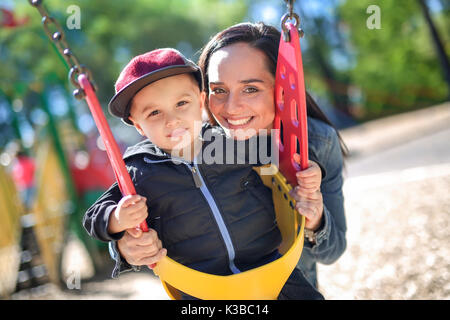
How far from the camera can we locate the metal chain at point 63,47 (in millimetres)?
1130

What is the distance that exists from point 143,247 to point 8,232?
12.4 feet

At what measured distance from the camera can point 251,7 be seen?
19.8 meters

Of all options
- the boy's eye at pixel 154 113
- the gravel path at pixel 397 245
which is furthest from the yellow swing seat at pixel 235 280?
the gravel path at pixel 397 245

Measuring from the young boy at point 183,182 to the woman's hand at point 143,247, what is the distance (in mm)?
153

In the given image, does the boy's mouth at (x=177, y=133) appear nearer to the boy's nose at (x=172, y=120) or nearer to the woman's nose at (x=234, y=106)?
the boy's nose at (x=172, y=120)

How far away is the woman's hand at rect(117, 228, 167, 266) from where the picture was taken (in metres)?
Answer: 1.31

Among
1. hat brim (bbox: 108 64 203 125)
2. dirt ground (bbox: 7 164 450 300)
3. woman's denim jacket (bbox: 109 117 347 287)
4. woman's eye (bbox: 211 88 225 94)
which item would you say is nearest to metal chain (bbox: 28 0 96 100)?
hat brim (bbox: 108 64 203 125)

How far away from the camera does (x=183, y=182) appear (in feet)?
4.99

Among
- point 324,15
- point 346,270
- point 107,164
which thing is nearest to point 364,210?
point 346,270

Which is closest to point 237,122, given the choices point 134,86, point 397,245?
point 134,86

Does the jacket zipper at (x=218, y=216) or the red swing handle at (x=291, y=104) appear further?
the jacket zipper at (x=218, y=216)
